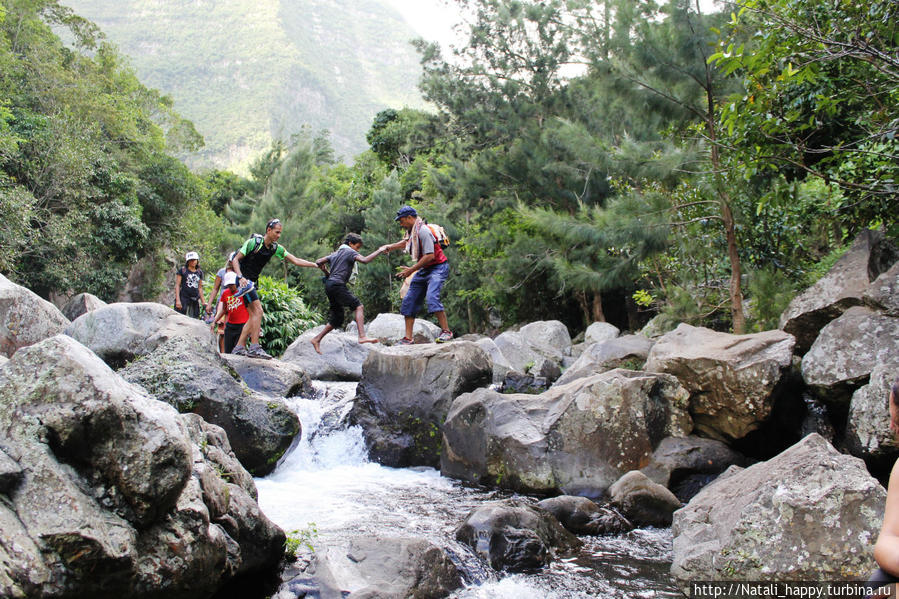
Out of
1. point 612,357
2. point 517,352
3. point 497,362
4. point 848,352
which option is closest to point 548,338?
point 517,352

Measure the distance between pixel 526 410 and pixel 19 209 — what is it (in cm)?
1476

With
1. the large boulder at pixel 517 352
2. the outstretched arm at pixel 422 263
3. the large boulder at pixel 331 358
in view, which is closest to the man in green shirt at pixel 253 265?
the outstretched arm at pixel 422 263

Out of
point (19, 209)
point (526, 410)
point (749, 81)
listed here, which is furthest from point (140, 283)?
point (749, 81)

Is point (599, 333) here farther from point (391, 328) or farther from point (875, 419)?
point (875, 419)

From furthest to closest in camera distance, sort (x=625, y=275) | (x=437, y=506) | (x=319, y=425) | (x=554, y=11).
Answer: (x=554, y=11) < (x=625, y=275) < (x=319, y=425) < (x=437, y=506)

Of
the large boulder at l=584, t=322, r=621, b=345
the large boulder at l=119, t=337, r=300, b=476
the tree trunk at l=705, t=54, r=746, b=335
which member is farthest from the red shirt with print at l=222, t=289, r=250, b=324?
the large boulder at l=584, t=322, r=621, b=345

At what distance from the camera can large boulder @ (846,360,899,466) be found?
17.6 feet

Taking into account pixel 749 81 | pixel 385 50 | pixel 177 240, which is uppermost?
pixel 385 50

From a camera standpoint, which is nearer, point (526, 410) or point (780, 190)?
point (780, 190)

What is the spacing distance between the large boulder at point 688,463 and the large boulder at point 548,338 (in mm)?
7326

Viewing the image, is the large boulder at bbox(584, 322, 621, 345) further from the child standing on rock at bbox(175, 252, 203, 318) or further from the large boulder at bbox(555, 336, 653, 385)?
the child standing on rock at bbox(175, 252, 203, 318)

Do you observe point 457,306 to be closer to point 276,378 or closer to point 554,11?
point 554,11

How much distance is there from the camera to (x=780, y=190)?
20.3 feet

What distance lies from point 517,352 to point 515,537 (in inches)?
346
